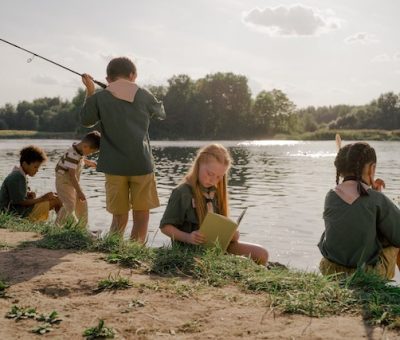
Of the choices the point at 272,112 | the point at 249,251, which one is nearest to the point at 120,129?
the point at 249,251

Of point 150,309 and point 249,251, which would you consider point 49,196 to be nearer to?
point 249,251

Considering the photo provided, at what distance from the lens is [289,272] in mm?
3500

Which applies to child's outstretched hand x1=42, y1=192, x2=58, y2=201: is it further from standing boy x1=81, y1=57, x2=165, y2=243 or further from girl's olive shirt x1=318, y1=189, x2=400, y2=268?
girl's olive shirt x1=318, y1=189, x2=400, y2=268

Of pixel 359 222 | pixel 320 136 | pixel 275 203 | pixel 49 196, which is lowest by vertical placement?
pixel 275 203

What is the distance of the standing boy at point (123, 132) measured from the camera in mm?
5039

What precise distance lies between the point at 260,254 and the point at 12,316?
7.88 feet

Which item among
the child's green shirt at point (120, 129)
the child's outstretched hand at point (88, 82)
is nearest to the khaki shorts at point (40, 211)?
the child's green shirt at point (120, 129)

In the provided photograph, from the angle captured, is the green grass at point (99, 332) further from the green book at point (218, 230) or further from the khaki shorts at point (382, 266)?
the khaki shorts at point (382, 266)

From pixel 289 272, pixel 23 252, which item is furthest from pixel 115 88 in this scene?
pixel 289 272

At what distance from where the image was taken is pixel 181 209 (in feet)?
14.5

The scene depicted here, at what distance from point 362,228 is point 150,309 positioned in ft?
6.11

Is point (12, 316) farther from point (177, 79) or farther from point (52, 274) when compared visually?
point (177, 79)

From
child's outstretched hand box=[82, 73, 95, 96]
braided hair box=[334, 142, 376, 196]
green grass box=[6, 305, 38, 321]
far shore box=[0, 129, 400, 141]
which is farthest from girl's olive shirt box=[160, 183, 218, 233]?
far shore box=[0, 129, 400, 141]

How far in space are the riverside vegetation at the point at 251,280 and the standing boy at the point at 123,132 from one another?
0.77m
